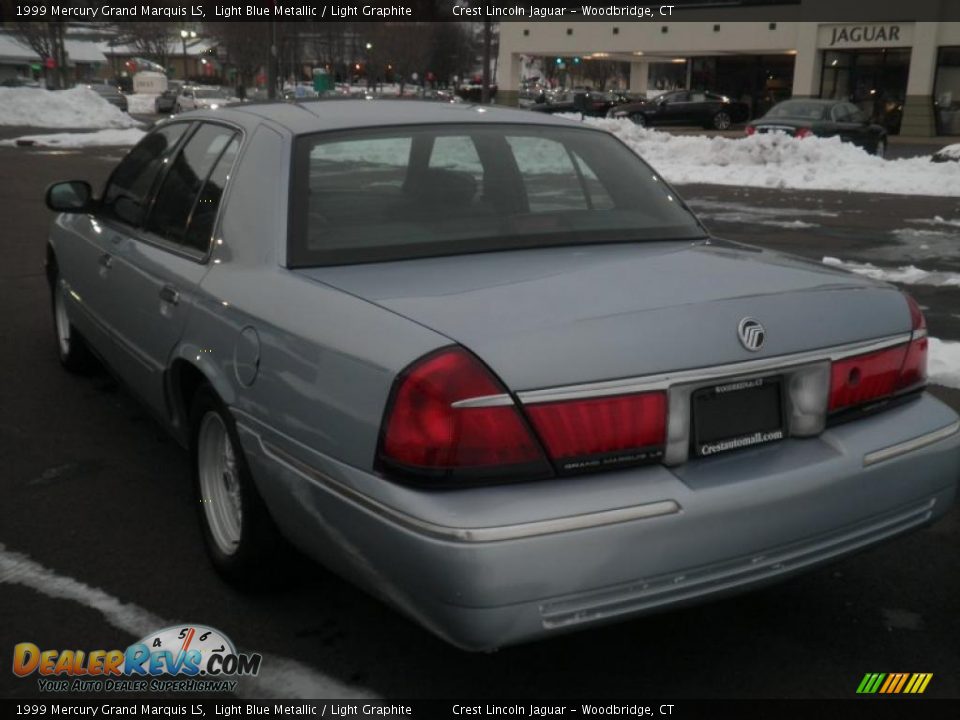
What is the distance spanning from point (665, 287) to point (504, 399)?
668mm

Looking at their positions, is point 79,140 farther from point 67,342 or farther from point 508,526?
point 508,526

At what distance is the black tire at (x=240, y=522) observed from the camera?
10.5 feet

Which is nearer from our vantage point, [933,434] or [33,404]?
[933,434]

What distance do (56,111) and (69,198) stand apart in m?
35.5

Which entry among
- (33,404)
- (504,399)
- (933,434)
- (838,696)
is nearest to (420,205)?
Answer: (504,399)

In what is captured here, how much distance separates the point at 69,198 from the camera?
493 cm

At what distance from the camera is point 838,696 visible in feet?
9.53

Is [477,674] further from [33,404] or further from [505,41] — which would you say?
[505,41]

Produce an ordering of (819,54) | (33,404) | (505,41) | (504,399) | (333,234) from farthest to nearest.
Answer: (505,41) → (819,54) → (33,404) → (333,234) → (504,399)

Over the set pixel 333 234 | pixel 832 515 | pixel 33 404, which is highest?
pixel 333 234

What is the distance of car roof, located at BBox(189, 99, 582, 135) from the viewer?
375 centimetres

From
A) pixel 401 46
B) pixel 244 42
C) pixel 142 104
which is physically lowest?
pixel 142 104

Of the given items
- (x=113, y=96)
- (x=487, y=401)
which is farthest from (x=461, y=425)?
(x=113, y=96)

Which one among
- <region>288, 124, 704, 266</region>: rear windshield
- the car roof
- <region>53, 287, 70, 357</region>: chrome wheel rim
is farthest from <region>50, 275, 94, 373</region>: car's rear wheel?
<region>288, 124, 704, 266</region>: rear windshield
